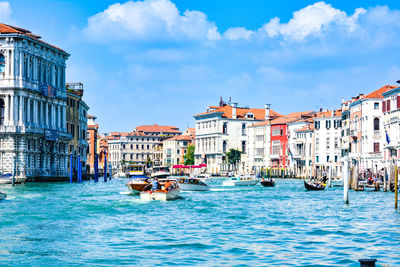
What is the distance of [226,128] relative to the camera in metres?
107

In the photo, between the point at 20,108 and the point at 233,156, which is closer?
Result: the point at 20,108

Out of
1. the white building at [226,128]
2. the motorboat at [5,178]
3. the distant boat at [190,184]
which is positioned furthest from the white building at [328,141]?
the motorboat at [5,178]

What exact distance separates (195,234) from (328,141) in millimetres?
61361

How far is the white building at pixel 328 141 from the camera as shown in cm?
7844

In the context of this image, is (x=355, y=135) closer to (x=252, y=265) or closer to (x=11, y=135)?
(x=11, y=135)

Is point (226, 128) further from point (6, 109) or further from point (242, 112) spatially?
point (6, 109)

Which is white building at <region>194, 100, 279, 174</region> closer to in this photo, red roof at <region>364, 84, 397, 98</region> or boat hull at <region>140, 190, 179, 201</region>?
red roof at <region>364, 84, 397, 98</region>

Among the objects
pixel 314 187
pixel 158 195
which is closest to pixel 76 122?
pixel 314 187

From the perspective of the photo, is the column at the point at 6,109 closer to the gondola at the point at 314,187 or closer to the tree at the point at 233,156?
the gondola at the point at 314,187

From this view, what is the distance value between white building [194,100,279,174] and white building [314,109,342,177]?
2310cm

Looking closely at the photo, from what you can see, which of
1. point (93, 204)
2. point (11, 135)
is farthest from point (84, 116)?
point (93, 204)

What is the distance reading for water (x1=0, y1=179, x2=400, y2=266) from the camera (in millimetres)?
16406

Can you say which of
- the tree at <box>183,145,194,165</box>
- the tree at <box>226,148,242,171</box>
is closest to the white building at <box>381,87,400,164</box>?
the tree at <box>226,148,242,171</box>

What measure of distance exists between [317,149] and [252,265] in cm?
6710
